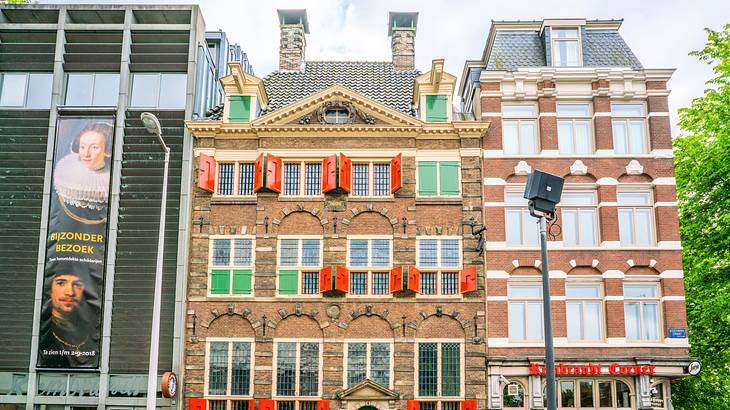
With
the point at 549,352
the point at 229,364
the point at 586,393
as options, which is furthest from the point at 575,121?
the point at 549,352

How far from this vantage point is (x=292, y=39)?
1220 inches

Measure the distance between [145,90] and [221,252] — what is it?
270 inches

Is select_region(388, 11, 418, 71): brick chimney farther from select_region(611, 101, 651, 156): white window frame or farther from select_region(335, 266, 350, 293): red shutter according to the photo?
select_region(335, 266, 350, 293): red shutter

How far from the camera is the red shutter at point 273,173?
2523cm

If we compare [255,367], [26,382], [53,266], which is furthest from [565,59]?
[26,382]

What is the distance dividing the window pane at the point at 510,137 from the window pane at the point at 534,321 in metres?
5.63

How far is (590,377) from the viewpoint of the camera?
24.0 m

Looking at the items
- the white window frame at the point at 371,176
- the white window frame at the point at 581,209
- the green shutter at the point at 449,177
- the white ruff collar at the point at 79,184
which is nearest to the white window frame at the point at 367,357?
the white window frame at the point at 371,176

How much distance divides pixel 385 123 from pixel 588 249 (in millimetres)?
8477

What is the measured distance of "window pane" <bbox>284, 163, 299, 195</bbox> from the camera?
2581cm

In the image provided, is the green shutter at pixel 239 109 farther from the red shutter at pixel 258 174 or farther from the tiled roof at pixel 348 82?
the red shutter at pixel 258 174

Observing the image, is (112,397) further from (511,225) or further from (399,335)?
(511,225)

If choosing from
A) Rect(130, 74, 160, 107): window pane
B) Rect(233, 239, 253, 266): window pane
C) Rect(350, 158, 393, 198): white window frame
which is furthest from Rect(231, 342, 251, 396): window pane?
Rect(130, 74, 160, 107): window pane

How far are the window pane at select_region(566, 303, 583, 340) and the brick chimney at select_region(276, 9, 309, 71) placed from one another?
15.0 meters
